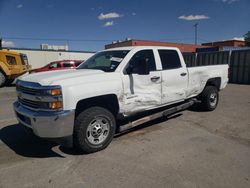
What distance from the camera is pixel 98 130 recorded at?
409 centimetres

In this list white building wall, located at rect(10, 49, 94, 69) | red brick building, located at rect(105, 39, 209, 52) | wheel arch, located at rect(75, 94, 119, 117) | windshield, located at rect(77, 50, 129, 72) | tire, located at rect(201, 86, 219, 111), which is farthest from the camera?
red brick building, located at rect(105, 39, 209, 52)

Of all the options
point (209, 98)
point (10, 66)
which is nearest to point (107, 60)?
point (209, 98)

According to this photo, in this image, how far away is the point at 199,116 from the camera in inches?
257

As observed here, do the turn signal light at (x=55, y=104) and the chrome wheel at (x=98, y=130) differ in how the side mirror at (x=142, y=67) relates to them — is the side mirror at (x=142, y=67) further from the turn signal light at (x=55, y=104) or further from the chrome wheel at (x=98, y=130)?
the turn signal light at (x=55, y=104)

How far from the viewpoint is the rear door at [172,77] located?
5258 mm

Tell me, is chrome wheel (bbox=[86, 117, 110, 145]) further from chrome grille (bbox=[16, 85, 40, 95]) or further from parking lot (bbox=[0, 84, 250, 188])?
chrome grille (bbox=[16, 85, 40, 95])

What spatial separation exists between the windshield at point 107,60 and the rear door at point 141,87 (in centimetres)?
25

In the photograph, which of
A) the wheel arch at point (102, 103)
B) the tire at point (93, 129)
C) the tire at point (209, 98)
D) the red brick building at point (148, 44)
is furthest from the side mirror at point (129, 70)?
the red brick building at point (148, 44)

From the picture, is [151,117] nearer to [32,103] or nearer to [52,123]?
[52,123]

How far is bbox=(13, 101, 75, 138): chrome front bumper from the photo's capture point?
11.4 feet

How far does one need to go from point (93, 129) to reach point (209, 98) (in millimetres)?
4271

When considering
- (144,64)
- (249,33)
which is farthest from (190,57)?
(249,33)

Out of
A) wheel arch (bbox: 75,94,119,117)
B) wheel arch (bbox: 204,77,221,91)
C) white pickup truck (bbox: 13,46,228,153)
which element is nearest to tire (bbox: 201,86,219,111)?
wheel arch (bbox: 204,77,221,91)

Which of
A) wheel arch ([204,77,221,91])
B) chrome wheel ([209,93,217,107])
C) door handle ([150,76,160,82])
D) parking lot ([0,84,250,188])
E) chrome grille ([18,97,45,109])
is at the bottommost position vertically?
parking lot ([0,84,250,188])
